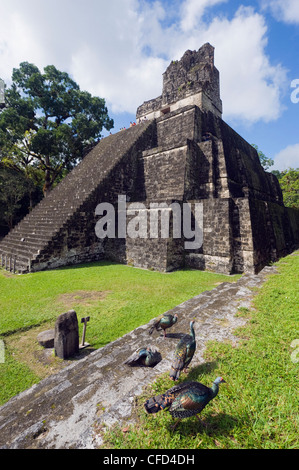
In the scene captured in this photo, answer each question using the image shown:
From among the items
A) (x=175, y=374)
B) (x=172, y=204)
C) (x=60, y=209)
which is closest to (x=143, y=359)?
(x=175, y=374)

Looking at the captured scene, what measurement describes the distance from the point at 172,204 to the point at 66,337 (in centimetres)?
621

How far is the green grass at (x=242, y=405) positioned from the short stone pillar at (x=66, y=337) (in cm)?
182

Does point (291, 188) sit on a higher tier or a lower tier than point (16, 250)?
higher

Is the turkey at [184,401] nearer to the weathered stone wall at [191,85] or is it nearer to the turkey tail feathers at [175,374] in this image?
the turkey tail feathers at [175,374]

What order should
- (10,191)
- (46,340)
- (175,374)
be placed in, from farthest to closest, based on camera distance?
(10,191) → (46,340) → (175,374)

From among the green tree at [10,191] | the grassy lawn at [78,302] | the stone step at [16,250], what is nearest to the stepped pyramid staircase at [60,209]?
the stone step at [16,250]

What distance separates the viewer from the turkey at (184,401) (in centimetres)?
142

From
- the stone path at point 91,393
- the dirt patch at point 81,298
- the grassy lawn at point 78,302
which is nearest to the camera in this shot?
the stone path at point 91,393

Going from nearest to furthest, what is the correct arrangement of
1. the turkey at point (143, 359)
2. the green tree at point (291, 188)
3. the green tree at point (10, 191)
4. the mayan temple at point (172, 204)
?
the turkey at point (143, 359) < the mayan temple at point (172, 204) < the green tree at point (10, 191) < the green tree at point (291, 188)

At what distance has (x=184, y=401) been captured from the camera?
4.68 ft

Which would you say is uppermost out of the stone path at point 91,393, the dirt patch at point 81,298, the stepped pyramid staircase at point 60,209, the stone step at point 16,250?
the stepped pyramid staircase at point 60,209

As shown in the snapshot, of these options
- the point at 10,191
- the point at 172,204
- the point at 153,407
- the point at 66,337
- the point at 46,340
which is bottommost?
the point at 46,340

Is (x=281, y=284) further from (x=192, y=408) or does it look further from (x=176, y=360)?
(x=192, y=408)

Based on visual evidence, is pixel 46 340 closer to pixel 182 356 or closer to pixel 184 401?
pixel 182 356
